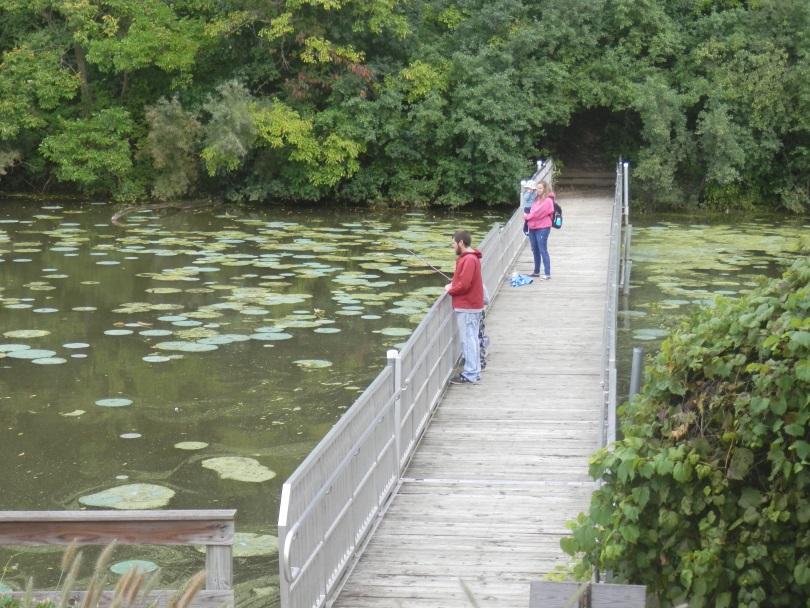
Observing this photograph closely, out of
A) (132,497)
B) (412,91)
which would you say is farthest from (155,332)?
(412,91)

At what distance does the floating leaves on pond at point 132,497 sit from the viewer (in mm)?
7762

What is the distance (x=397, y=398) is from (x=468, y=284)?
235 centimetres

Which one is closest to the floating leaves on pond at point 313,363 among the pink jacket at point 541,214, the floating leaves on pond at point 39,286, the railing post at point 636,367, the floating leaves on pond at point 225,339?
the floating leaves on pond at point 225,339

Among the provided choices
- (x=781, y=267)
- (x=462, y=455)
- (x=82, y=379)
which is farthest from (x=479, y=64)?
(x=462, y=455)

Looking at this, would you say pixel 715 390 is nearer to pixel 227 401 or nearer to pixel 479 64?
pixel 227 401

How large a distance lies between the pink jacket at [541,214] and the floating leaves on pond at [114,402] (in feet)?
19.3

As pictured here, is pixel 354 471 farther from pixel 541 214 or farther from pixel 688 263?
pixel 688 263

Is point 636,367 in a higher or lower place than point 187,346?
higher

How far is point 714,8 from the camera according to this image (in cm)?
2995

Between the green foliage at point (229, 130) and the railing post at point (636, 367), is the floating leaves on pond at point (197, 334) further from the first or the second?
the green foliage at point (229, 130)

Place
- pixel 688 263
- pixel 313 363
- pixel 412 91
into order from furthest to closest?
pixel 412 91 < pixel 688 263 < pixel 313 363

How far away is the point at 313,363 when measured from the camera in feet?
39.3

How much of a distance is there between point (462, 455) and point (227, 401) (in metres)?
3.16

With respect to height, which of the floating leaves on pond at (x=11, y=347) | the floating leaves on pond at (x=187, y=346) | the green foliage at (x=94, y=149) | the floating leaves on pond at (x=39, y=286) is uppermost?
the green foliage at (x=94, y=149)
